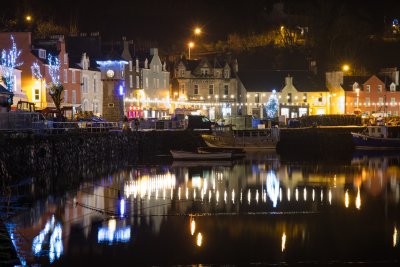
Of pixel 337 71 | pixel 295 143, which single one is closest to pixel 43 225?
pixel 295 143

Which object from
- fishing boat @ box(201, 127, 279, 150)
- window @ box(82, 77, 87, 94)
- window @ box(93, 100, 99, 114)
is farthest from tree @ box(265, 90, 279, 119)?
window @ box(82, 77, 87, 94)

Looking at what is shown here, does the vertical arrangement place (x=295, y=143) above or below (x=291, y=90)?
below

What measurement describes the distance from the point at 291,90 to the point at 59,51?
38118mm

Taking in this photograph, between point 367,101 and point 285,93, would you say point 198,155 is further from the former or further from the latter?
point 367,101

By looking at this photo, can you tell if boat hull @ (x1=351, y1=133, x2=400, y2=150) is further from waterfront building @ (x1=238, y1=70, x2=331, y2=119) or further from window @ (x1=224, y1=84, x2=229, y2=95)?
window @ (x1=224, y1=84, x2=229, y2=95)

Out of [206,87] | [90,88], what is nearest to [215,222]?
[90,88]

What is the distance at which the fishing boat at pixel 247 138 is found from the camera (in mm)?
72750

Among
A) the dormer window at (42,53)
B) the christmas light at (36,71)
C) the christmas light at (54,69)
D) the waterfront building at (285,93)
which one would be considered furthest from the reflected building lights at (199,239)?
the waterfront building at (285,93)

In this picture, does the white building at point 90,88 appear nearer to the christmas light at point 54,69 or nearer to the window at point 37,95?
the christmas light at point 54,69

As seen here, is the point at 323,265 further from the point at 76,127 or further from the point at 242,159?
the point at 242,159

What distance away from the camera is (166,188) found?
40.1 metres

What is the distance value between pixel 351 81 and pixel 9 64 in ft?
184

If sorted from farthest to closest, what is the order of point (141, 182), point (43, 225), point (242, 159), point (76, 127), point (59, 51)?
point (59, 51) < point (242, 159) < point (76, 127) < point (141, 182) < point (43, 225)

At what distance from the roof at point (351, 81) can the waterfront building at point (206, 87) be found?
16.1 metres
